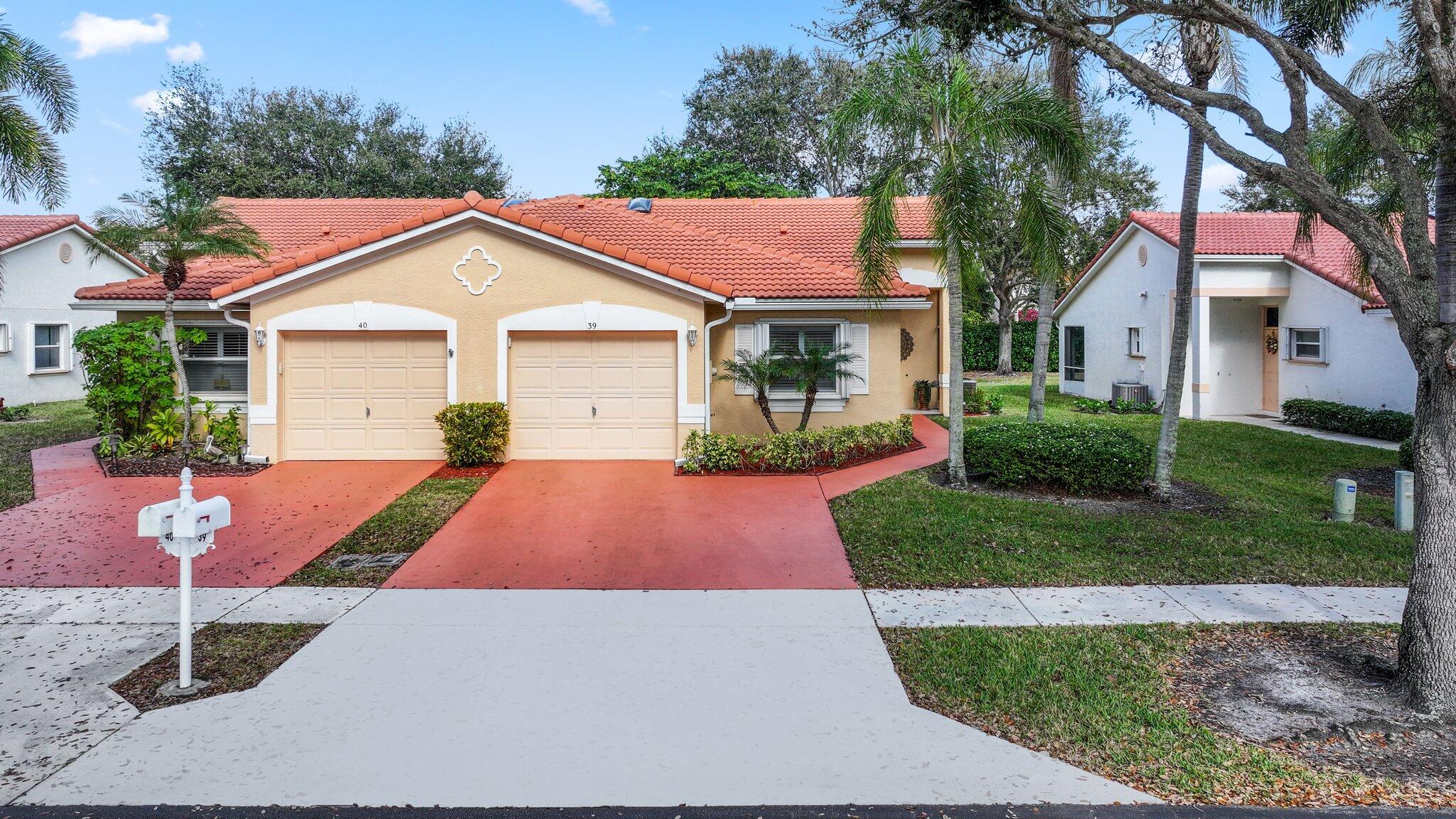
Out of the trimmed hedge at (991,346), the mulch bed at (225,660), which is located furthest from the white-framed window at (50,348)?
the trimmed hedge at (991,346)

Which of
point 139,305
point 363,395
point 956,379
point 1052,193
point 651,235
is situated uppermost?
point 651,235

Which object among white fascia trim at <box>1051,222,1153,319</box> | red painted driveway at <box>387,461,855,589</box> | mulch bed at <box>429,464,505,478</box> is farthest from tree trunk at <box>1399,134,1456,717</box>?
white fascia trim at <box>1051,222,1153,319</box>

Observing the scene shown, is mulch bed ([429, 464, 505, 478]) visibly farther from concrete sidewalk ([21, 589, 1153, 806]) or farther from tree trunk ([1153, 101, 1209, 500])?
tree trunk ([1153, 101, 1209, 500])

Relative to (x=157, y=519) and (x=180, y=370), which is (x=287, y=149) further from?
(x=157, y=519)

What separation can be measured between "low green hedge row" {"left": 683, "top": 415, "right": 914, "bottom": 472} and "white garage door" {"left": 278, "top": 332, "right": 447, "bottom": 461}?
4.22m

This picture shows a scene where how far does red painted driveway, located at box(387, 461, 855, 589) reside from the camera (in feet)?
26.8

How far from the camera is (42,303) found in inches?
916

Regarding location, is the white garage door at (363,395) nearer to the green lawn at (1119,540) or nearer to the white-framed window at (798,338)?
the white-framed window at (798,338)

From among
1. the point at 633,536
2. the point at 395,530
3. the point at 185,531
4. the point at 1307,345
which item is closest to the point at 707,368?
the point at 633,536

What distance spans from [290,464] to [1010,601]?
11222mm

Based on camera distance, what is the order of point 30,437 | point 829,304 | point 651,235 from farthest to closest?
point 30,437
point 651,235
point 829,304

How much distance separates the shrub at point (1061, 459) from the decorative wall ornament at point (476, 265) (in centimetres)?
768

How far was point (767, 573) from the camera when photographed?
327 inches

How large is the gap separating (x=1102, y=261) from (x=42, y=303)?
94.5ft
